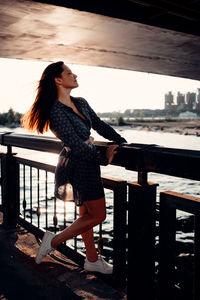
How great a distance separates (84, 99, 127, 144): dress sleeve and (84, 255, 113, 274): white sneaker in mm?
1072

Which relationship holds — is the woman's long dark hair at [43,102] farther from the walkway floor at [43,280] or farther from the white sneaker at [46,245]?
the walkway floor at [43,280]

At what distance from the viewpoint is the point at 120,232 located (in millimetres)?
2547

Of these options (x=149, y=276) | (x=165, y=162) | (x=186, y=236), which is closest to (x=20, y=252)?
(x=149, y=276)

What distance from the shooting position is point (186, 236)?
35.0ft

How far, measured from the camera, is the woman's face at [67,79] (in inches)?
103

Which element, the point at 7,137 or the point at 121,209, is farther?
the point at 7,137

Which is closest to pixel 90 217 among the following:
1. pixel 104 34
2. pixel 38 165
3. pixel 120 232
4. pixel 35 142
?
pixel 120 232

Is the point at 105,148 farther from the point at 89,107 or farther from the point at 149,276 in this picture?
the point at 149,276

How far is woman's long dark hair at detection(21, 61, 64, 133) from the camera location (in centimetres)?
249

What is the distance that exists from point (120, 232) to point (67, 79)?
1326 mm

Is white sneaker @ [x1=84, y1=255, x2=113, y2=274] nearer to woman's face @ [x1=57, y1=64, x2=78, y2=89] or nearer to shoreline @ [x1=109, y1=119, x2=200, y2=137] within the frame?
woman's face @ [x1=57, y1=64, x2=78, y2=89]

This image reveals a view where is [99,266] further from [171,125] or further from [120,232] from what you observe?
[171,125]

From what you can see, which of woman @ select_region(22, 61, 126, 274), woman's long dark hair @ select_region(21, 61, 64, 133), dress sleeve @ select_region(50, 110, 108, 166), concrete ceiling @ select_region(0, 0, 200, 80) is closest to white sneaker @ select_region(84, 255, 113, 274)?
woman @ select_region(22, 61, 126, 274)

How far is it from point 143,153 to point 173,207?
0.38 metres
